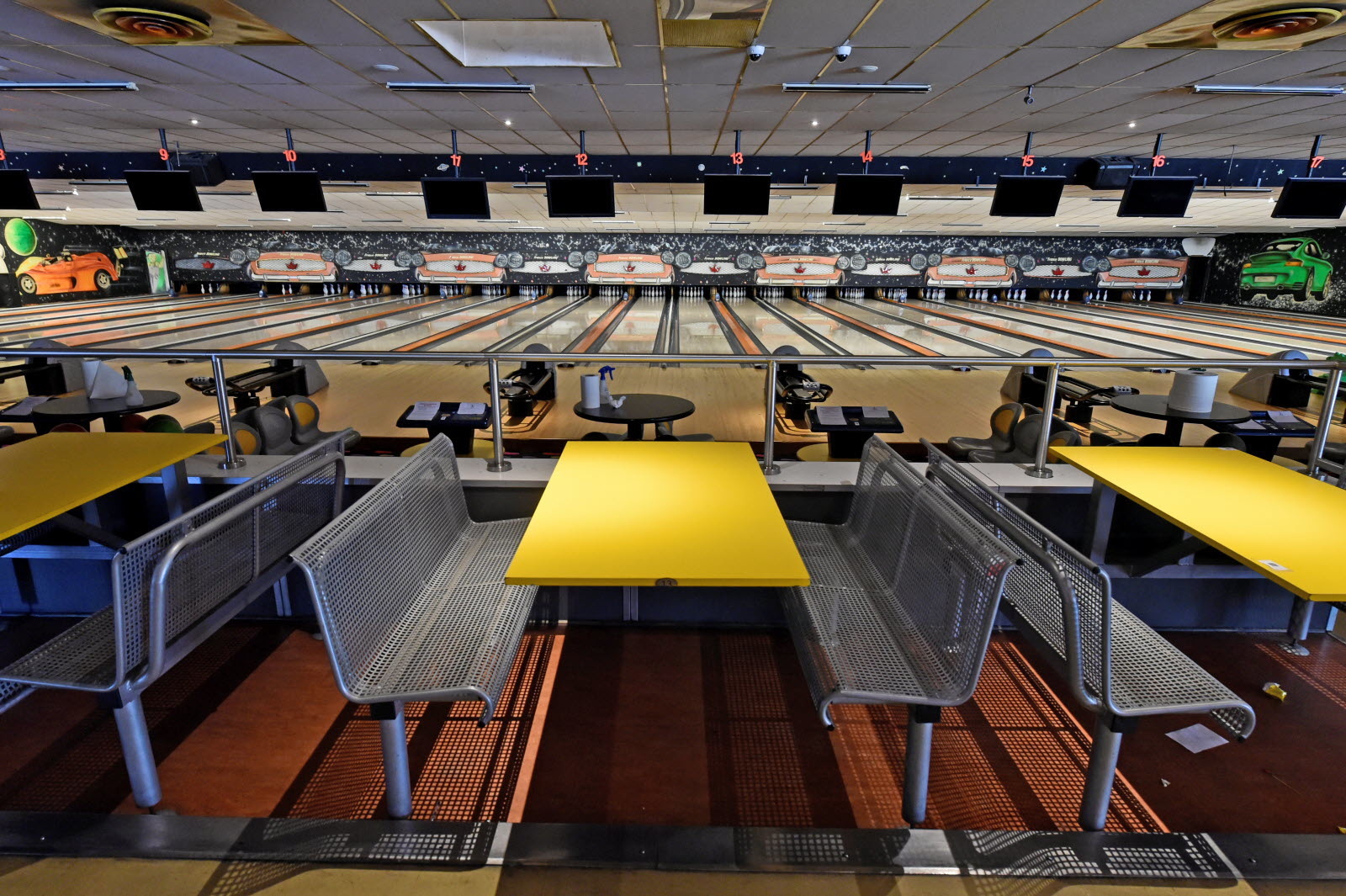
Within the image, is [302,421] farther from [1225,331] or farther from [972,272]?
[972,272]

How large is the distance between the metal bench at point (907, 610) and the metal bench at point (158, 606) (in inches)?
48.0

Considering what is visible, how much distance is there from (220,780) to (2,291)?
16029 mm

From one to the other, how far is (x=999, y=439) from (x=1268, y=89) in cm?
232

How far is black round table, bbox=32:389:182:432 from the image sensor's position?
3109 millimetres

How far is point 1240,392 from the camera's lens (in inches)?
252

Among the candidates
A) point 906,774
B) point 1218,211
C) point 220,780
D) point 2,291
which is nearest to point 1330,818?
point 906,774

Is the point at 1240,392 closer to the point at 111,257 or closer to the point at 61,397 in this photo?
the point at 61,397

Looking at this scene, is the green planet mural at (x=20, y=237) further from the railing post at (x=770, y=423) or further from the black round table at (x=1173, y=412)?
the black round table at (x=1173, y=412)

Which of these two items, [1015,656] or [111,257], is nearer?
[1015,656]

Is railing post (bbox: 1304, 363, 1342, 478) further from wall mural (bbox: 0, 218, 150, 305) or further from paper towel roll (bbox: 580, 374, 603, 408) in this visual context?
wall mural (bbox: 0, 218, 150, 305)

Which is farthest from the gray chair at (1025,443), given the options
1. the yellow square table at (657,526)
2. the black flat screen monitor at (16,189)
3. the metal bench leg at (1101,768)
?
the black flat screen monitor at (16,189)

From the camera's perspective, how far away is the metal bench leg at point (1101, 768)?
1.26 metres

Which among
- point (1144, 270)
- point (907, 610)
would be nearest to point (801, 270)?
point (1144, 270)

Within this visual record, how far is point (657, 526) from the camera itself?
4.91 feet
